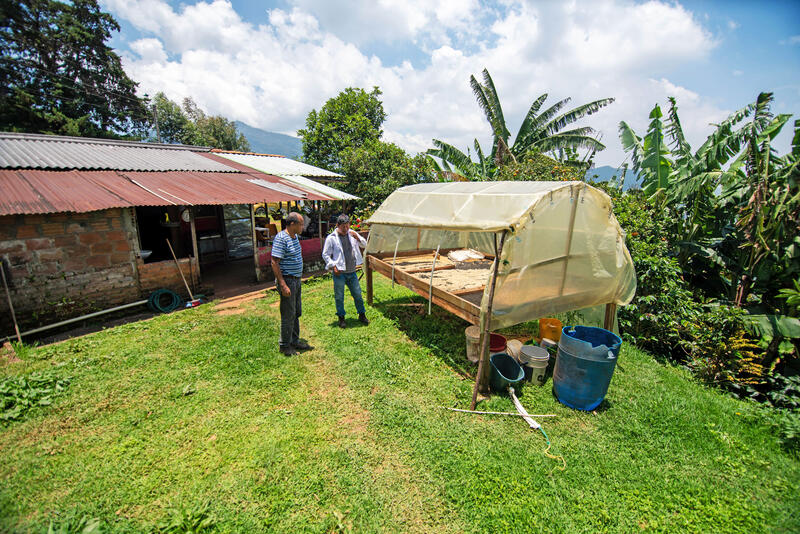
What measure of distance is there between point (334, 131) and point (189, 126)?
20.6 m

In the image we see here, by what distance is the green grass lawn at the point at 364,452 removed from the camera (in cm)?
299

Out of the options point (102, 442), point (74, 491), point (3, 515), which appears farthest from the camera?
point (102, 442)

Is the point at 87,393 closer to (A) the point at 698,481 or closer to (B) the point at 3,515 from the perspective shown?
(B) the point at 3,515

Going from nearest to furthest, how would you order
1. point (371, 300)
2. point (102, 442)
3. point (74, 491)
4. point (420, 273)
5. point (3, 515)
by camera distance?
point (3, 515) → point (74, 491) → point (102, 442) → point (420, 273) → point (371, 300)

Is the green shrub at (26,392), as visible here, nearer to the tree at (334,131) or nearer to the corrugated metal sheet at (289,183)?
the corrugated metal sheet at (289,183)

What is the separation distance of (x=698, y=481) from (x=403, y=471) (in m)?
2.87

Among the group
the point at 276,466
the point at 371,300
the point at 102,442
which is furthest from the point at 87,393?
the point at 371,300

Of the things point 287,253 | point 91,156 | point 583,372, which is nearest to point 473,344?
point 583,372

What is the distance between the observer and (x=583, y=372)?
418 cm

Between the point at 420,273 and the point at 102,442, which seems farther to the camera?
the point at 420,273

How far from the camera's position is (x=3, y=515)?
2832mm

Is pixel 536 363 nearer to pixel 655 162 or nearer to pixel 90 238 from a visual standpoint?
pixel 655 162

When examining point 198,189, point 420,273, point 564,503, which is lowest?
point 564,503

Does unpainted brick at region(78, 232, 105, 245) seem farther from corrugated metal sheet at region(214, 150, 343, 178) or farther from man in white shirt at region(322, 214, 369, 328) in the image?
corrugated metal sheet at region(214, 150, 343, 178)
